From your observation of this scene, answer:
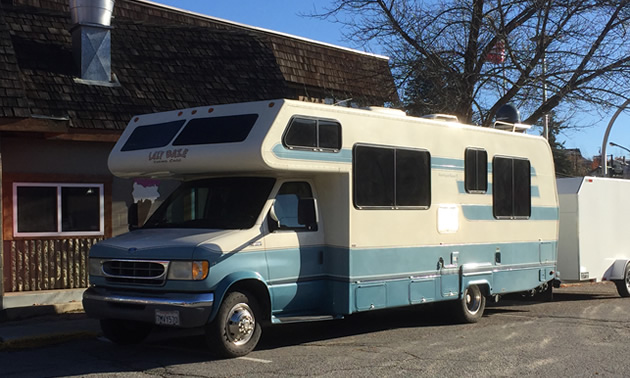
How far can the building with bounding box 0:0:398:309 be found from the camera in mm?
12336

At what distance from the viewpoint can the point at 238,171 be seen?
898 cm

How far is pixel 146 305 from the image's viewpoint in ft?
26.9

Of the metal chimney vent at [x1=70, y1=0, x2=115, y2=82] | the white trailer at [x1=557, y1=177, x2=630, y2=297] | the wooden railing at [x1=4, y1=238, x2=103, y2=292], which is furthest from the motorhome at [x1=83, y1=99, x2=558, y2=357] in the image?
the metal chimney vent at [x1=70, y1=0, x2=115, y2=82]

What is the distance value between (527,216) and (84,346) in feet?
23.1

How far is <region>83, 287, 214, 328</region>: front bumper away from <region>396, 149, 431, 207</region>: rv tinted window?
127 inches

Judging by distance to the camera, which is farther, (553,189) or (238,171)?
(553,189)

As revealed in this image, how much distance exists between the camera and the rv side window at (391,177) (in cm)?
955

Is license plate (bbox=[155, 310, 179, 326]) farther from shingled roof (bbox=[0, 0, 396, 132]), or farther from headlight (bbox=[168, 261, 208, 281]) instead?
shingled roof (bbox=[0, 0, 396, 132])

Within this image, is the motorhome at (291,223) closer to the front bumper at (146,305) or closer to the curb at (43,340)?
the front bumper at (146,305)

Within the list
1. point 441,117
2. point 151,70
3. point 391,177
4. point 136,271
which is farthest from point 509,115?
point 136,271

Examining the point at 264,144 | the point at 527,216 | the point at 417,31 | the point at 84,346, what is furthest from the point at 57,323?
the point at 417,31

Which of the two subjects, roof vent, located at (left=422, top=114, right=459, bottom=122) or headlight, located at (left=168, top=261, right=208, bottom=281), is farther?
roof vent, located at (left=422, top=114, right=459, bottom=122)

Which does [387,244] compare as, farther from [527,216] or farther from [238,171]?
[527,216]

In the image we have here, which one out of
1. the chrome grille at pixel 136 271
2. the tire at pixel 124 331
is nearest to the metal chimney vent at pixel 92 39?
the tire at pixel 124 331
